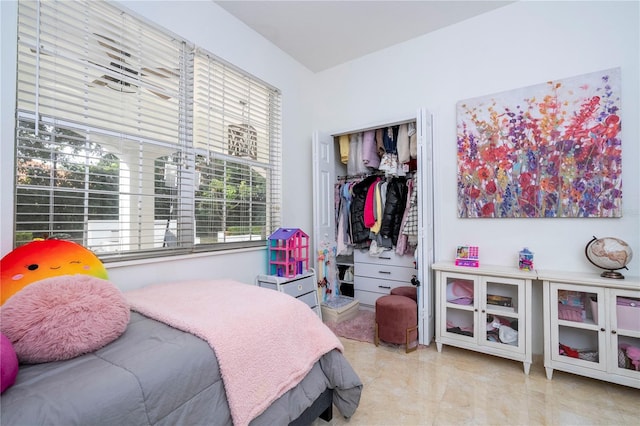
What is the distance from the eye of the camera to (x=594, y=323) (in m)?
1.88

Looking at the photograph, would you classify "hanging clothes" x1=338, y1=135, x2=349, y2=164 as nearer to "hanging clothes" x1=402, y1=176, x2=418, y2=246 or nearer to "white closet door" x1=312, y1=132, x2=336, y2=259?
"white closet door" x1=312, y1=132, x2=336, y2=259

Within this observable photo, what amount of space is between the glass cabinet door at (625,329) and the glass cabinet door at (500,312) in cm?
48

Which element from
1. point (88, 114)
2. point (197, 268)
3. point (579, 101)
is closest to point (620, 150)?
point (579, 101)

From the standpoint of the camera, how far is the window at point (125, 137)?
150cm

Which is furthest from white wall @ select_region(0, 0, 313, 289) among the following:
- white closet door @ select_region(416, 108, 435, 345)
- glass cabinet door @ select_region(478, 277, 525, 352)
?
glass cabinet door @ select_region(478, 277, 525, 352)

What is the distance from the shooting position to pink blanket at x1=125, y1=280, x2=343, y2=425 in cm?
109

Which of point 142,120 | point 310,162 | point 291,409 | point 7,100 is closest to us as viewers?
point 291,409

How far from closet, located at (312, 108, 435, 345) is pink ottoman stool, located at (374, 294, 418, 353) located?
0.38m

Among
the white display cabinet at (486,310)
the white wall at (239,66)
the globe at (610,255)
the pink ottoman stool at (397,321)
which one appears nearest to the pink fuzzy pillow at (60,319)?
the white wall at (239,66)

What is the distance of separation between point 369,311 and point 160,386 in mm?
2773

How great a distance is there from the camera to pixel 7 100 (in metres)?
1.39

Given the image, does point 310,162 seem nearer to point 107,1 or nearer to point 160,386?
point 107,1

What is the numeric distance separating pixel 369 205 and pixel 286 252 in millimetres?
1206

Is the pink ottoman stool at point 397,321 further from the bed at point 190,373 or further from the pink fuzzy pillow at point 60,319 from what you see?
the pink fuzzy pillow at point 60,319
